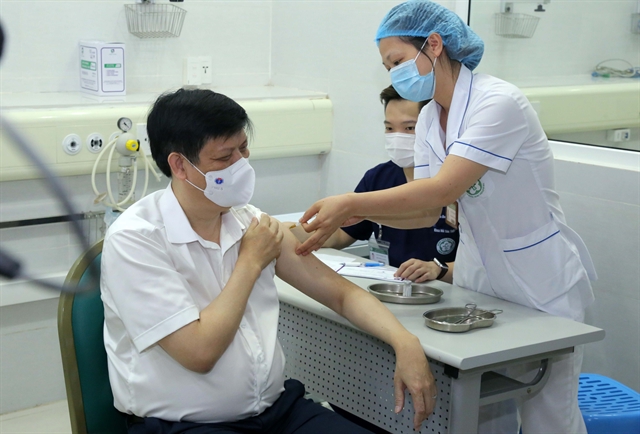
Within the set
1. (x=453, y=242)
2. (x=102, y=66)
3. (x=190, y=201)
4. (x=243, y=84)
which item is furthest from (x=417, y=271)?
(x=243, y=84)

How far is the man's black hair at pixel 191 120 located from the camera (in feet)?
4.86

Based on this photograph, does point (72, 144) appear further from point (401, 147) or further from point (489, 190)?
point (489, 190)

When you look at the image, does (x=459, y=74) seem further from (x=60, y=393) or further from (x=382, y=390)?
(x=60, y=393)

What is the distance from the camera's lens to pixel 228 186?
150cm

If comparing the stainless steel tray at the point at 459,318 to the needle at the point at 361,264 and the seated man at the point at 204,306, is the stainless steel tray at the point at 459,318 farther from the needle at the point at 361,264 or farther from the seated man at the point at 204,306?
the needle at the point at 361,264

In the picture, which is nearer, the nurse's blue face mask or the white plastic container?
the nurse's blue face mask

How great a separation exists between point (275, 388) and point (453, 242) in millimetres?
949

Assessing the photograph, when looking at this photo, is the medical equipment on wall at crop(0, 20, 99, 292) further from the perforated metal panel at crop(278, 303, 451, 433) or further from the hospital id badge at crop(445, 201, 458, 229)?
the hospital id badge at crop(445, 201, 458, 229)

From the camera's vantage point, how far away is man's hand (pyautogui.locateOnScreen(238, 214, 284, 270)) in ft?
5.07

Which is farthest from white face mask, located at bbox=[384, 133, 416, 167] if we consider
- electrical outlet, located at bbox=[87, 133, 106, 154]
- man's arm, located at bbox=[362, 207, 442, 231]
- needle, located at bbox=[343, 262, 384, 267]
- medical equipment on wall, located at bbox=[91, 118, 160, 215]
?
electrical outlet, located at bbox=[87, 133, 106, 154]

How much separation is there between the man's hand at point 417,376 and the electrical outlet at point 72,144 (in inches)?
65.7

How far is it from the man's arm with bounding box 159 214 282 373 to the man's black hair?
25cm

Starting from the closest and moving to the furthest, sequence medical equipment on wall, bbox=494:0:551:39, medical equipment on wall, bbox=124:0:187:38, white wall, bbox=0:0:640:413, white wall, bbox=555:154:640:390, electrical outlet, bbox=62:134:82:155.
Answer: white wall, bbox=555:154:640:390, white wall, bbox=0:0:640:413, electrical outlet, bbox=62:134:82:155, medical equipment on wall, bbox=494:0:551:39, medical equipment on wall, bbox=124:0:187:38

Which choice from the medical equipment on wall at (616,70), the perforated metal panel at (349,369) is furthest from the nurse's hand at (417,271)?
the medical equipment on wall at (616,70)
